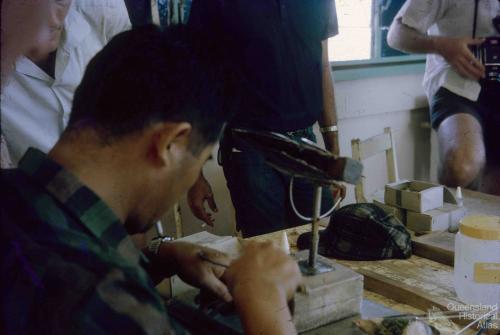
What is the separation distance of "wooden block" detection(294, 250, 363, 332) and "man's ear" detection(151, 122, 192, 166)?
457mm

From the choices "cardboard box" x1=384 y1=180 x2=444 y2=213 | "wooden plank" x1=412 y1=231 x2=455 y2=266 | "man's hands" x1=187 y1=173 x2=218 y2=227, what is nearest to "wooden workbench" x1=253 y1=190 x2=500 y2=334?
"wooden plank" x1=412 y1=231 x2=455 y2=266

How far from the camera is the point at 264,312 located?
101 centimetres

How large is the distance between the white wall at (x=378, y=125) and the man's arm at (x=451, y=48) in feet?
2.12

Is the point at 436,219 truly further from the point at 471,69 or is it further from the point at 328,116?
the point at 471,69

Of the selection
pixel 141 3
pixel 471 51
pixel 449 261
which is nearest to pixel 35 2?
pixel 449 261

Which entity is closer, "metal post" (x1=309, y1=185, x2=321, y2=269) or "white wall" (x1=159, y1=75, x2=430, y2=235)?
"metal post" (x1=309, y1=185, x2=321, y2=269)

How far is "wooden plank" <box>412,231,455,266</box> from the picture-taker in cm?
156

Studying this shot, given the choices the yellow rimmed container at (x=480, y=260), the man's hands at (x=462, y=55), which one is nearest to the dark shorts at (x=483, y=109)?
the man's hands at (x=462, y=55)

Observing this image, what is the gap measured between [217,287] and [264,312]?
0.80 feet

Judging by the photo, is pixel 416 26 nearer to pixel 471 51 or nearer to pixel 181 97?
pixel 471 51

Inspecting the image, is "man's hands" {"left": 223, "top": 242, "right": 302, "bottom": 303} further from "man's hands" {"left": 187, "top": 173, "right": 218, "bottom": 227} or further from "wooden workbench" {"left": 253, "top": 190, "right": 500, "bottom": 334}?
"man's hands" {"left": 187, "top": 173, "right": 218, "bottom": 227}

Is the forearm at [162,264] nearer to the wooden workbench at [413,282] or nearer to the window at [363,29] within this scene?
the wooden workbench at [413,282]

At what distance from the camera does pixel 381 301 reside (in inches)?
53.5

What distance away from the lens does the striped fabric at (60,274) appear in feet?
2.20
